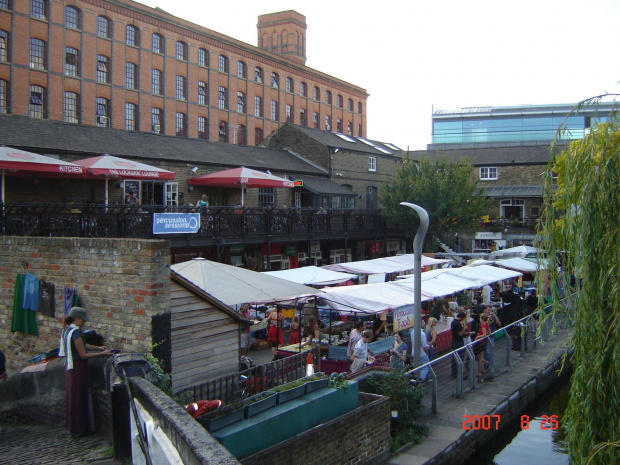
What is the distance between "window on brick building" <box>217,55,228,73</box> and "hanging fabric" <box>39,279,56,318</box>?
131 feet

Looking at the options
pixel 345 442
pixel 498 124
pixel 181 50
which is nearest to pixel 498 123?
pixel 498 124

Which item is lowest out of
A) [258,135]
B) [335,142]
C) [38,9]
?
[335,142]

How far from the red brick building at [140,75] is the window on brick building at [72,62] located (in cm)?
6

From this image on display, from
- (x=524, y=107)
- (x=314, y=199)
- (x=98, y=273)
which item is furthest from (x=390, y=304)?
(x=524, y=107)

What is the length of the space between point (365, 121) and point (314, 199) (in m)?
40.1

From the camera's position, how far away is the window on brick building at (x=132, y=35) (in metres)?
38.9

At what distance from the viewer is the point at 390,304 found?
40.9 feet

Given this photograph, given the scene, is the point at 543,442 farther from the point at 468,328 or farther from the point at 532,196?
the point at 532,196

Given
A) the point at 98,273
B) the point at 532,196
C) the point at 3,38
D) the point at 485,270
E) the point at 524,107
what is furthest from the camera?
the point at 524,107

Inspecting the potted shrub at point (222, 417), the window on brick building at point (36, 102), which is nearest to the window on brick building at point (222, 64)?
the window on brick building at point (36, 102)

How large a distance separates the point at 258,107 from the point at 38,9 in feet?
67.8

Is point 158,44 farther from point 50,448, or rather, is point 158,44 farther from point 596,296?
point 596,296

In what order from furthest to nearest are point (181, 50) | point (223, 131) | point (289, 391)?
point (223, 131) < point (181, 50) < point (289, 391)

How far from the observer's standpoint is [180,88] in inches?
1698
